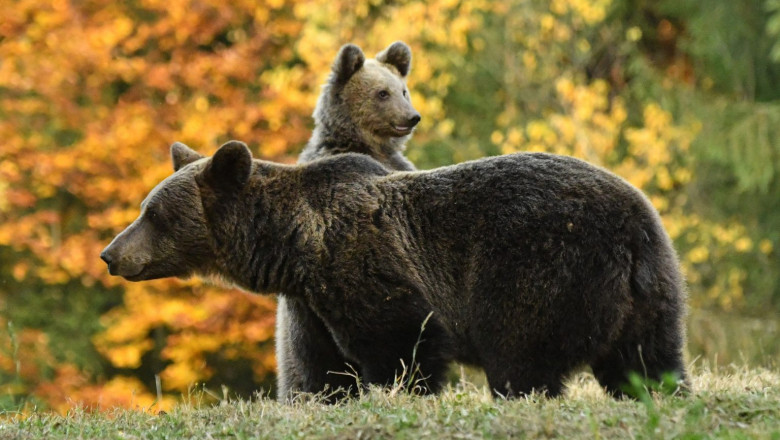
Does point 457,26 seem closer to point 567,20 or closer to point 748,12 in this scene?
point 567,20

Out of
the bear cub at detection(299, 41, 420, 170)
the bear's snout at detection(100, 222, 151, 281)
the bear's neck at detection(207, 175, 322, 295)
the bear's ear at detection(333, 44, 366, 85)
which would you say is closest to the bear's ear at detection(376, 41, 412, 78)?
the bear cub at detection(299, 41, 420, 170)

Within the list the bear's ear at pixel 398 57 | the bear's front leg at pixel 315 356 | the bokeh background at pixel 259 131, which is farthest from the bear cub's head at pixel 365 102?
the bokeh background at pixel 259 131

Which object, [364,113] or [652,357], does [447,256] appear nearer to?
[652,357]

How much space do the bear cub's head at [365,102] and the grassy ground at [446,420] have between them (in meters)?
3.77

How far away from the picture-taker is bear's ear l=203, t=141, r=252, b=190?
6.89 m

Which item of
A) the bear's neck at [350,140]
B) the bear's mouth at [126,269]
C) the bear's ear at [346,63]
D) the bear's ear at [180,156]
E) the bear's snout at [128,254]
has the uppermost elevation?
the bear's ear at [346,63]

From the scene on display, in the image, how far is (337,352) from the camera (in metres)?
7.07

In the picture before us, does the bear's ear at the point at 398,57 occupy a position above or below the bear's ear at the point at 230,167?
above

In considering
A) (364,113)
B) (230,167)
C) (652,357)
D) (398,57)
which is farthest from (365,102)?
(652,357)

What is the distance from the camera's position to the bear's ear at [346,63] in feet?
32.1

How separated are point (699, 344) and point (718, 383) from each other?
35.6ft

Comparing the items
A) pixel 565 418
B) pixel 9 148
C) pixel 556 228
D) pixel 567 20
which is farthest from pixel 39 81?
pixel 565 418

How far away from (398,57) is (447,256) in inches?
171

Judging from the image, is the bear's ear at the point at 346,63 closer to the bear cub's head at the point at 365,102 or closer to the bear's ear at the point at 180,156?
the bear cub's head at the point at 365,102
